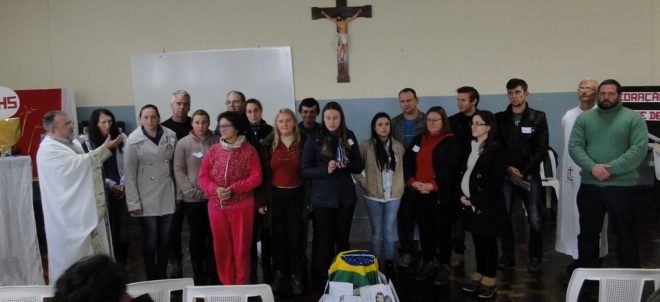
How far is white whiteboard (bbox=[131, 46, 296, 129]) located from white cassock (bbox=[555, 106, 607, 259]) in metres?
3.05

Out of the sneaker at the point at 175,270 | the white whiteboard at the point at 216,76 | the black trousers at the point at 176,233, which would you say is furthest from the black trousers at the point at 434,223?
the white whiteboard at the point at 216,76

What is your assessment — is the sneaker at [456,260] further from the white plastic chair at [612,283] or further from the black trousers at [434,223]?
the white plastic chair at [612,283]

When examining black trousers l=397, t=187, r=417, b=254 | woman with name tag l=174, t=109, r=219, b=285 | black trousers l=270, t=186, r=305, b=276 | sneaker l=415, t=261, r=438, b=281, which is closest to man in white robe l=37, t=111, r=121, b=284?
woman with name tag l=174, t=109, r=219, b=285

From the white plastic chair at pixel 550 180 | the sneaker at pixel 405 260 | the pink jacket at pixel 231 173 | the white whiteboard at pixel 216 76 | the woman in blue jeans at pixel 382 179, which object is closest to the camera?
the pink jacket at pixel 231 173

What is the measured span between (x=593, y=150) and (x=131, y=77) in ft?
16.2

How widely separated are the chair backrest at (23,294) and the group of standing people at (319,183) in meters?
1.24

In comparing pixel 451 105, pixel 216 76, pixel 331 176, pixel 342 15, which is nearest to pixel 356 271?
pixel 331 176

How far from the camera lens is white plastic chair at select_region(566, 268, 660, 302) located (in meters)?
1.96

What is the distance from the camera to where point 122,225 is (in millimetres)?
4062

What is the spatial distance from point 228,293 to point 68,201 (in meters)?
1.70

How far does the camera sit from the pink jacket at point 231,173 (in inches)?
125

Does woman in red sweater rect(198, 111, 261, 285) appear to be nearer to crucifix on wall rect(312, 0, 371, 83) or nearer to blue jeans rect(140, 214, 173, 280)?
blue jeans rect(140, 214, 173, 280)

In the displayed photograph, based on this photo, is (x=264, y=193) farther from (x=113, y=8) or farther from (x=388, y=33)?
(x=113, y=8)

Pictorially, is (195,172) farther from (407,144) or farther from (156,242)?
(407,144)
